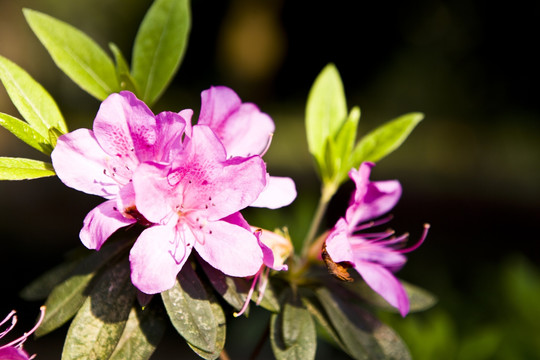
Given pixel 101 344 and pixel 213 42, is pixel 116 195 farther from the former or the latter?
pixel 213 42

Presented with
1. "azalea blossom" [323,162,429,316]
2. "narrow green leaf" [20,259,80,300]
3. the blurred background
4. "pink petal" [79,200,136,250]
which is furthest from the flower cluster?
the blurred background

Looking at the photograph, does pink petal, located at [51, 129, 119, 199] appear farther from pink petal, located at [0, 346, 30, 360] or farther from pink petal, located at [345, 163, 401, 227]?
pink petal, located at [345, 163, 401, 227]

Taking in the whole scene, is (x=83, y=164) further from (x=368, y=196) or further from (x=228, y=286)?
(x=368, y=196)

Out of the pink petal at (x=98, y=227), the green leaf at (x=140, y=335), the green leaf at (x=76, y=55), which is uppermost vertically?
the green leaf at (x=76, y=55)

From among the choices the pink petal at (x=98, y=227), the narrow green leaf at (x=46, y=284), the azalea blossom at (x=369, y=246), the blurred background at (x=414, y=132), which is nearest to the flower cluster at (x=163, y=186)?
the pink petal at (x=98, y=227)

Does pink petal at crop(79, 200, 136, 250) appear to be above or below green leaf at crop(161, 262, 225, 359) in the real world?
above

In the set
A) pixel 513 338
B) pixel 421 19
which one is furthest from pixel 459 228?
pixel 421 19

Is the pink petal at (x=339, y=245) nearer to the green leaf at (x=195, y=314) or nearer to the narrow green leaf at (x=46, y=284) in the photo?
the green leaf at (x=195, y=314)
